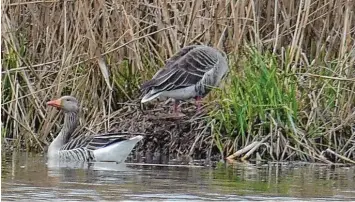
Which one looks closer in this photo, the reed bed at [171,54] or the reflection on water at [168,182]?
the reflection on water at [168,182]

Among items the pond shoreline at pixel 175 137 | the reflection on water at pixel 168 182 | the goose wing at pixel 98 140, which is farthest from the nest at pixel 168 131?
the reflection on water at pixel 168 182

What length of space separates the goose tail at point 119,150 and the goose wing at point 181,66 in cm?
81

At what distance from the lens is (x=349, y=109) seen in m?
10.1

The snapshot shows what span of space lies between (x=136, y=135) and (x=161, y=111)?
0.95 meters

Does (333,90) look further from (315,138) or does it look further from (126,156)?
(126,156)

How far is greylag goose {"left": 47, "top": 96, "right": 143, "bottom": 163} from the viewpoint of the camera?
33.2ft

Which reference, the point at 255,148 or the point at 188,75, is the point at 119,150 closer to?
the point at 255,148

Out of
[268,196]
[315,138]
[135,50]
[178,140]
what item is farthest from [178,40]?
[268,196]

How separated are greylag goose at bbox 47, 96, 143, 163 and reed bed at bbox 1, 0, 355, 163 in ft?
1.31

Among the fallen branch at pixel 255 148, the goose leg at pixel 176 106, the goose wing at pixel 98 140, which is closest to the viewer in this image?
the fallen branch at pixel 255 148

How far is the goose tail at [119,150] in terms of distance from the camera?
10.1 meters

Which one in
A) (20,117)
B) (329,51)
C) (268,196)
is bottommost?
(268,196)

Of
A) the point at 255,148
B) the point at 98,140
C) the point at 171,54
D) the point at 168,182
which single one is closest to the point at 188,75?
the point at 171,54

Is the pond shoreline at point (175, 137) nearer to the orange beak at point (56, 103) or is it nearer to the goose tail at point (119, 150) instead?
the goose tail at point (119, 150)
